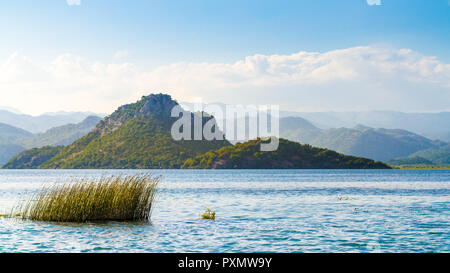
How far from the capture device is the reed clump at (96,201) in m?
23.2

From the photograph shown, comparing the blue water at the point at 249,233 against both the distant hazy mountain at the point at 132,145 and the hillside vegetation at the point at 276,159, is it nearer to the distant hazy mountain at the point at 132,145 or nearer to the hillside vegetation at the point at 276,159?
the distant hazy mountain at the point at 132,145

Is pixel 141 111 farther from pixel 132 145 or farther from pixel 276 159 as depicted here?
pixel 276 159

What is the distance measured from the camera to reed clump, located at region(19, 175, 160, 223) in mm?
23203

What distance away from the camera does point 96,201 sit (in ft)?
76.7

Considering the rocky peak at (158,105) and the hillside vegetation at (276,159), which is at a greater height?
the rocky peak at (158,105)

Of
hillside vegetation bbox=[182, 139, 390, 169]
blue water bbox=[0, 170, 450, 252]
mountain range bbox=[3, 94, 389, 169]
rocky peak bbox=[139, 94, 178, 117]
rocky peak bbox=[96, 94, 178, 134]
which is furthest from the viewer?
rocky peak bbox=[139, 94, 178, 117]

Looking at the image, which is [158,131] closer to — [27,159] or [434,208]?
[27,159]

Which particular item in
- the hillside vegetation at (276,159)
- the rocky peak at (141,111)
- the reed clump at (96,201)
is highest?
the rocky peak at (141,111)

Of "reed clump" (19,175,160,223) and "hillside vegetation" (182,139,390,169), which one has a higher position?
"hillside vegetation" (182,139,390,169)

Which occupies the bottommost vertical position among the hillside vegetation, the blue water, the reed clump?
the blue water

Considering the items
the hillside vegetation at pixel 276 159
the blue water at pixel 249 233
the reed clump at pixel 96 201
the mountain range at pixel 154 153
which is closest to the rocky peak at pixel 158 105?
the mountain range at pixel 154 153

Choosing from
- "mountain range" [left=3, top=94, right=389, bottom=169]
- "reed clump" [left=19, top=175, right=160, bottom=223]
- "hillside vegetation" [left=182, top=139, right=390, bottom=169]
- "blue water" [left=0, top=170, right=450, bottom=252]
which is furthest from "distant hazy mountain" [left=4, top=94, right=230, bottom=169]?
"reed clump" [left=19, top=175, right=160, bottom=223]

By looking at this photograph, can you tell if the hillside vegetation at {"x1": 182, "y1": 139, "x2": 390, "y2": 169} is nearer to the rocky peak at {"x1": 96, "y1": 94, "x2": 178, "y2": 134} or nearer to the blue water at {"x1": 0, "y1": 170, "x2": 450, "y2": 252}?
the rocky peak at {"x1": 96, "y1": 94, "x2": 178, "y2": 134}
